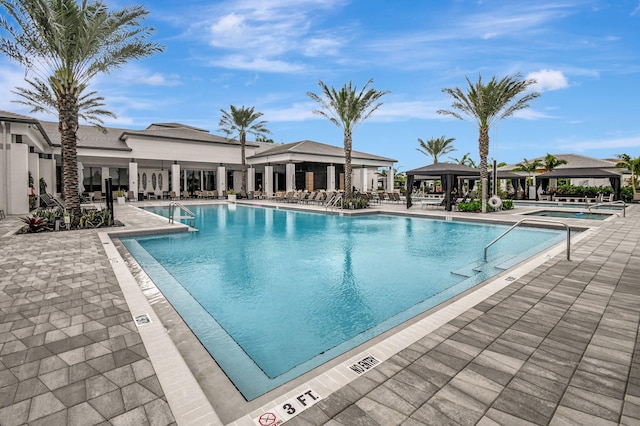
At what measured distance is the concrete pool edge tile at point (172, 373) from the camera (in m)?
2.25

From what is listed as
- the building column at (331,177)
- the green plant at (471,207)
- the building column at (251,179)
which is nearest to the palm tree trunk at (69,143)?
the green plant at (471,207)

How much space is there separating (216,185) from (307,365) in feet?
105

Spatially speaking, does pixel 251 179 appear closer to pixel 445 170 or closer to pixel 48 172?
pixel 48 172

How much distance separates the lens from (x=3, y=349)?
3.18m

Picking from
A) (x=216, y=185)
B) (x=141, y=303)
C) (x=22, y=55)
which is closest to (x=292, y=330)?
(x=141, y=303)

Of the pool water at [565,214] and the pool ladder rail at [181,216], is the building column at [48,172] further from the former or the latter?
the pool water at [565,214]

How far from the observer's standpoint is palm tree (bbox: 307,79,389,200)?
19703 mm

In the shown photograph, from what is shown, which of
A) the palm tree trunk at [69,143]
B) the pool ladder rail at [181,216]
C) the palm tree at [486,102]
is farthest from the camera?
the palm tree at [486,102]

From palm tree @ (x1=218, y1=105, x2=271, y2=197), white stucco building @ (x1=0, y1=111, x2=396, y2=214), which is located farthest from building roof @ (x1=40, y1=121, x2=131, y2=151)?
palm tree @ (x1=218, y1=105, x2=271, y2=197)

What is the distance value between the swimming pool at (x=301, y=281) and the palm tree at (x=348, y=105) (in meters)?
9.39

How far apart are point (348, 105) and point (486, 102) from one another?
735 cm

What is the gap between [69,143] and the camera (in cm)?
1152

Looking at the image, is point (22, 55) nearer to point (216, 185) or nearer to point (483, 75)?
point (483, 75)

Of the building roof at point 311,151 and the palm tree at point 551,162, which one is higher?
the building roof at point 311,151
